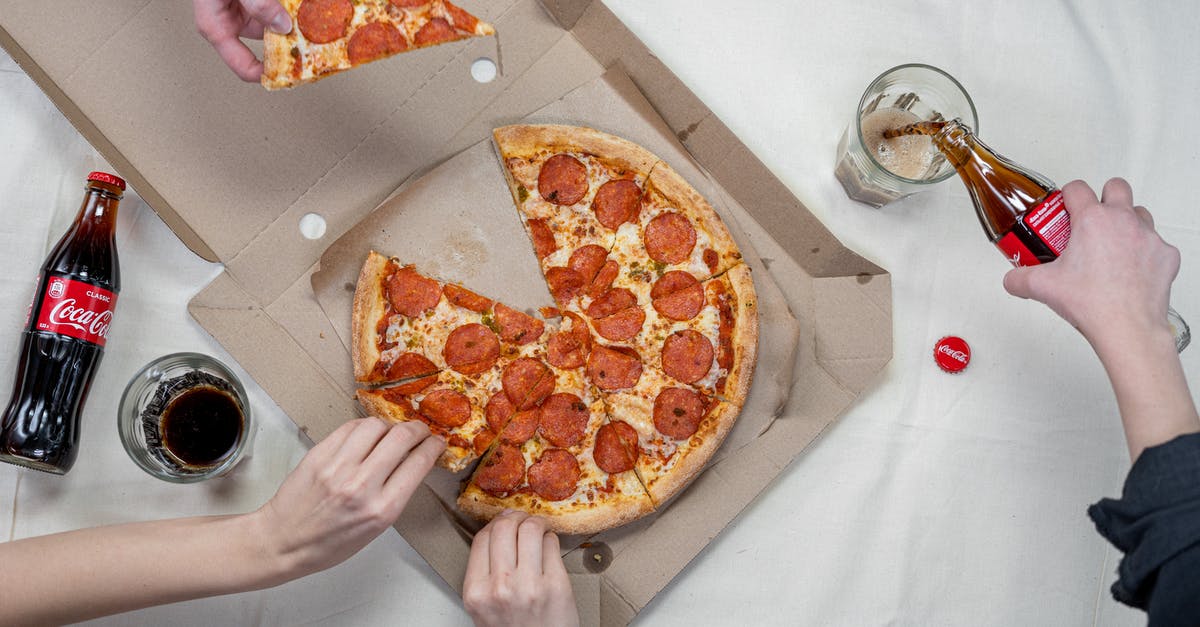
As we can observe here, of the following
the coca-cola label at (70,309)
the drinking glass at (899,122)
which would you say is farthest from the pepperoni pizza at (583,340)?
the coca-cola label at (70,309)

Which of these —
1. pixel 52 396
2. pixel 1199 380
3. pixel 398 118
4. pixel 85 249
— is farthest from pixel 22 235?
pixel 1199 380

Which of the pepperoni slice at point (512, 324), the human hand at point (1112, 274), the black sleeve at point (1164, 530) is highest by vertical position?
the pepperoni slice at point (512, 324)

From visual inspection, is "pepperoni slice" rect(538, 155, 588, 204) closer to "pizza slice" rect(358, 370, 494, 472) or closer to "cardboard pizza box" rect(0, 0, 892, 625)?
"cardboard pizza box" rect(0, 0, 892, 625)

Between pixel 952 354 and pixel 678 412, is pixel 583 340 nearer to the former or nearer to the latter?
pixel 678 412

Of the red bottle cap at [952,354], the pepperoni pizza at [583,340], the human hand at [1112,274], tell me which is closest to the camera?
the human hand at [1112,274]

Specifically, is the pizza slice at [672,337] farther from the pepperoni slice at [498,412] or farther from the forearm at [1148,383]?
the forearm at [1148,383]

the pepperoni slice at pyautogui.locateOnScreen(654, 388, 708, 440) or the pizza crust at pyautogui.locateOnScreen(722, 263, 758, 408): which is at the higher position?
the pizza crust at pyautogui.locateOnScreen(722, 263, 758, 408)

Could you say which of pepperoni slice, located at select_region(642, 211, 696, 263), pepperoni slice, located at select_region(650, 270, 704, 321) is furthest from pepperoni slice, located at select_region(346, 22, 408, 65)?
pepperoni slice, located at select_region(650, 270, 704, 321)

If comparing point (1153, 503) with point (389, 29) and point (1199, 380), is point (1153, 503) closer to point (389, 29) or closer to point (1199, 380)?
point (1199, 380)
